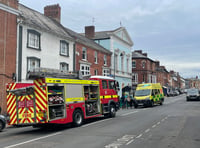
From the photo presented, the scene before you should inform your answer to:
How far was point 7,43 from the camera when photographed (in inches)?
736

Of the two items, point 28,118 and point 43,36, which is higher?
point 43,36

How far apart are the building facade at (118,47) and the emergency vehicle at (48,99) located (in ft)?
76.6

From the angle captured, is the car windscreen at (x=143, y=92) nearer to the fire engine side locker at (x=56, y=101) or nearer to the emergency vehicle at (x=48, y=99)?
the emergency vehicle at (x=48, y=99)

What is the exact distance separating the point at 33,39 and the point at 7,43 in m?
3.35

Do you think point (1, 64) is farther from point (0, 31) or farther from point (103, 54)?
point (103, 54)

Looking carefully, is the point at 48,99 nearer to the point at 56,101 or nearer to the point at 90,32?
the point at 56,101

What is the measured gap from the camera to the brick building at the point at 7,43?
18.2 metres

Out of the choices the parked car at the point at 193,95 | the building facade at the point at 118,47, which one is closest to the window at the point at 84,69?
the building facade at the point at 118,47

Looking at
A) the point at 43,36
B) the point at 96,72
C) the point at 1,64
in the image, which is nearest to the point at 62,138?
the point at 1,64

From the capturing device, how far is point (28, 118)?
37.0 feet

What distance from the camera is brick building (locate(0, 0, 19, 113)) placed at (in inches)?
717

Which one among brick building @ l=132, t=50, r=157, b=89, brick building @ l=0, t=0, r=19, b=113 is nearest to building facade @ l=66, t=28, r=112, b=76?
brick building @ l=0, t=0, r=19, b=113

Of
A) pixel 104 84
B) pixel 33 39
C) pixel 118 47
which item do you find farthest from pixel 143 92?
pixel 118 47

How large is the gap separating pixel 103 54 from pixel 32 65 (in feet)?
51.9
